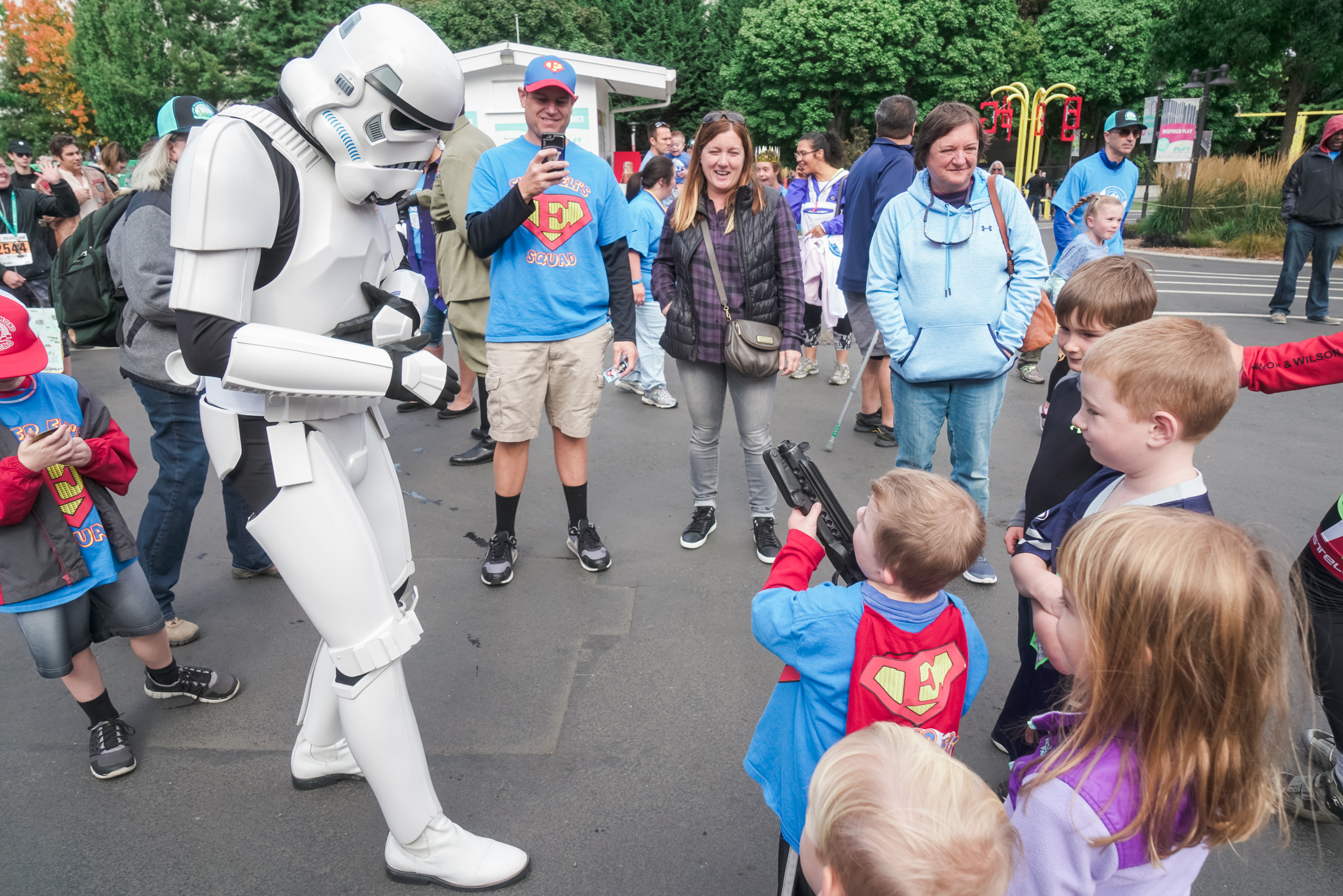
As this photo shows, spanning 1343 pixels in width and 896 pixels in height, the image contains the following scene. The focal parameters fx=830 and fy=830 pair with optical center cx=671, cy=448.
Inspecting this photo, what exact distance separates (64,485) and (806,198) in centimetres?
619

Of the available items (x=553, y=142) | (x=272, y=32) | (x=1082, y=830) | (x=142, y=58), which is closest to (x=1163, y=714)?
(x=1082, y=830)

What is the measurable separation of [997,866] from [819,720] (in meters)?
0.68

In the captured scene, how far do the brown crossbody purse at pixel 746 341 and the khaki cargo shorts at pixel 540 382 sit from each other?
0.56 metres

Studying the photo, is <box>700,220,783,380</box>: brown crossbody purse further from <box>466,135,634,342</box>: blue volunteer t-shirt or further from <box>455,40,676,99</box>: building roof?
<box>455,40,676,99</box>: building roof

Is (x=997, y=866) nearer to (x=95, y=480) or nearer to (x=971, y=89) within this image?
(x=95, y=480)

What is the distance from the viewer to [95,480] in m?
2.61

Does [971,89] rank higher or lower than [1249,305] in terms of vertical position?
higher

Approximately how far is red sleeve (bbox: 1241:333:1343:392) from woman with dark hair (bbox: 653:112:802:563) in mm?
1843

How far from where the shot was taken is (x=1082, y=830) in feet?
3.84

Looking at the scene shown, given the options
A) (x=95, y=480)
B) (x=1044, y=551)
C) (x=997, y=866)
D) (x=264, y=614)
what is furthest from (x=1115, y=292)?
(x=264, y=614)

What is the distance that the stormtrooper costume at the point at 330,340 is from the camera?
1826 mm

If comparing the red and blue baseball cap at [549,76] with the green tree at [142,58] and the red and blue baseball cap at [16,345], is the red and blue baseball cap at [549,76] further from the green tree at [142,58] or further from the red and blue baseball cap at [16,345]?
the green tree at [142,58]

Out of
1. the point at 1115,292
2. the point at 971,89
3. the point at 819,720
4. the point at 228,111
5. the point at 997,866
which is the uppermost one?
the point at 971,89

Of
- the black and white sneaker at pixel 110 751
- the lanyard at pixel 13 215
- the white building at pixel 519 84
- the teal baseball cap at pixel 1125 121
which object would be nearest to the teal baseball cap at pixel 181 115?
the black and white sneaker at pixel 110 751
